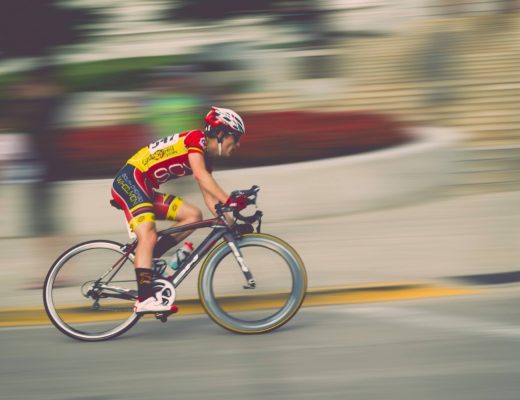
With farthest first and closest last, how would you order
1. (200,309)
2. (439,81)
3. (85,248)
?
(439,81), (200,309), (85,248)

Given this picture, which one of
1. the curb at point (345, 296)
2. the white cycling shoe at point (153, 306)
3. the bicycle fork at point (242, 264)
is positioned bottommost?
the white cycling shoe at point (153, 306)

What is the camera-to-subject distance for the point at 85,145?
11289 millimetres

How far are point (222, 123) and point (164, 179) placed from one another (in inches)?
24.1

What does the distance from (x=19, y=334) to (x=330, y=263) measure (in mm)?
2957

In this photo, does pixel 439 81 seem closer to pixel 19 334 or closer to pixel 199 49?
pixel 199 49

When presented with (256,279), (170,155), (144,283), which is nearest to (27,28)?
(170,155)

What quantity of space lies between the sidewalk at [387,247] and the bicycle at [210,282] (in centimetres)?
115

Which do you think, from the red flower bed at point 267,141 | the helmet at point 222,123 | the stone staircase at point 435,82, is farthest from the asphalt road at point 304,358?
the stone staircase at point 435,82

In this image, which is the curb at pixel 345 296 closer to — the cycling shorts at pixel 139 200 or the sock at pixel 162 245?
the sock at pixel 162 245

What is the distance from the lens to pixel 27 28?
29.7ft

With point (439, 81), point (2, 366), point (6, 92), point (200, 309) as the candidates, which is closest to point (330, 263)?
point (200, 309)

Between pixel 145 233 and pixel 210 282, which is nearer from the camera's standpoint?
pixel 145 233

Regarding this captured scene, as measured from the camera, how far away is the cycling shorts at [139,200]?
6.33m

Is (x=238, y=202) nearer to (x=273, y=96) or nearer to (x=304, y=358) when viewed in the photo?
(x=304, y=358)
